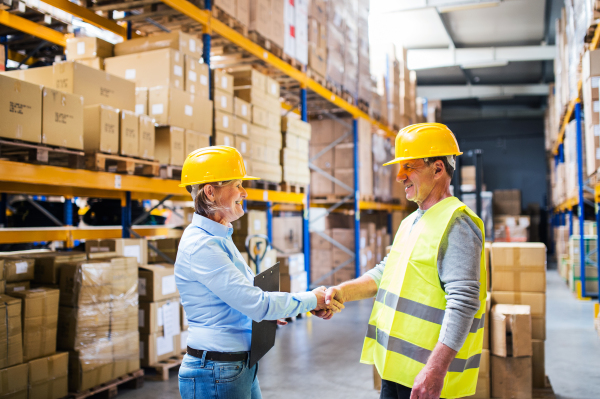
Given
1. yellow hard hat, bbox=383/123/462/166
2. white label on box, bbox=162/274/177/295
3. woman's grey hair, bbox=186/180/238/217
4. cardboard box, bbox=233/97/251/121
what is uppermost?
cardboard box, bbox=233/97/251/121

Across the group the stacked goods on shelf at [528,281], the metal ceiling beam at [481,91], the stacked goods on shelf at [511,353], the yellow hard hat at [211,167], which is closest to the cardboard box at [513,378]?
the stacked goods on shelf at [511,353]

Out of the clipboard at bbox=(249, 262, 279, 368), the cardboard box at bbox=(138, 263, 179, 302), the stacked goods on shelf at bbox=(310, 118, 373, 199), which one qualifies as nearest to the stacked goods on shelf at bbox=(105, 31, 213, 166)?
the cardboard box at bbox=(138, 263, 179, 302)

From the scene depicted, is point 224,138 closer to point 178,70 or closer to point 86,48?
point 178,70

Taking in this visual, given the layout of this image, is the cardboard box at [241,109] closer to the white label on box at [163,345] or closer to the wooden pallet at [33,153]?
the wooden pallet at [33,153]

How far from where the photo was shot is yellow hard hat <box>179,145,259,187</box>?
7.16 feet

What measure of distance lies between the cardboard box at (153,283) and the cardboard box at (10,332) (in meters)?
1.30

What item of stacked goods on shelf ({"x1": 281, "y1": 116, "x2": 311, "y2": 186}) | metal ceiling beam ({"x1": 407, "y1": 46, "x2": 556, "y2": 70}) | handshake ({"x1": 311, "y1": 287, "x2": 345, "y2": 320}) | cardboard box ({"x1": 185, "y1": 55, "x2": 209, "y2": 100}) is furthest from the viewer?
metal ceiling beam ({"x1": 407, "y1": 46, "x2": 556, "y2": 70})

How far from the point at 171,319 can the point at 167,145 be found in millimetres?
1733

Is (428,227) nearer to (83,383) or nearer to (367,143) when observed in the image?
(83,383)

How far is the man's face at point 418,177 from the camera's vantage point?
2.08 metres

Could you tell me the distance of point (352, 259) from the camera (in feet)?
→ 32.7

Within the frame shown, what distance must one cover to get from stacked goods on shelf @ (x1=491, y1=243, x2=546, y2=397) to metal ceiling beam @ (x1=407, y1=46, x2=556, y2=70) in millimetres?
11976

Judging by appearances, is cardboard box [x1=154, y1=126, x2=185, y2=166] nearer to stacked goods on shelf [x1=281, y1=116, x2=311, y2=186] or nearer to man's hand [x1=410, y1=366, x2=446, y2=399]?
stacked goods on shelf [x1=281, y1=116, x2=311, y2=186]

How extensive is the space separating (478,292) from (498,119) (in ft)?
70.6
